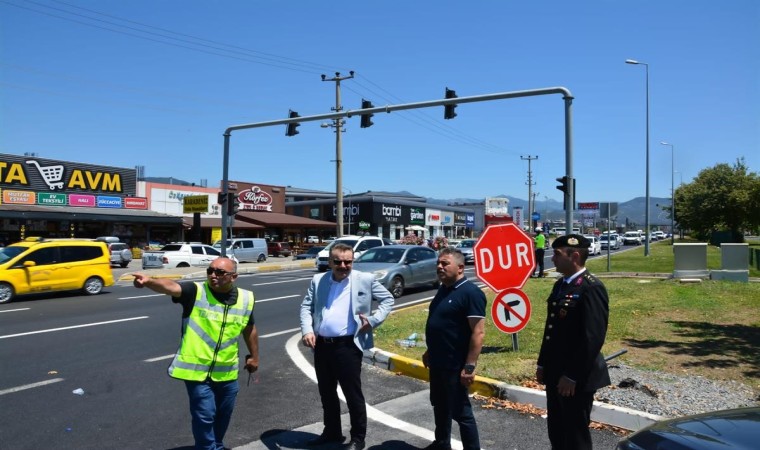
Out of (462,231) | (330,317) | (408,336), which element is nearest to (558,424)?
(330,317)

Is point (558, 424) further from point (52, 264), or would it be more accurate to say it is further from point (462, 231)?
point (462, 231)

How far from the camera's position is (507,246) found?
7.97m

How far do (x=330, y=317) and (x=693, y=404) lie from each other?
3683mm

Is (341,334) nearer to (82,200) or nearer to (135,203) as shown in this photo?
(82,200)

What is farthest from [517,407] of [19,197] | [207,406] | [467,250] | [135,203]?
[135,203]

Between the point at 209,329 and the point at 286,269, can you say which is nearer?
the point at 209,329

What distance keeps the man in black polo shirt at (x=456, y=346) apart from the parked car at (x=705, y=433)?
1.37 m

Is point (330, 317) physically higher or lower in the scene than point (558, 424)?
higher

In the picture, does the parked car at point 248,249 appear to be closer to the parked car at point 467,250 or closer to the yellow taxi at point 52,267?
the parked car at point 467,250

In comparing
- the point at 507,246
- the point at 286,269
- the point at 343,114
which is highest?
the point at 343,114

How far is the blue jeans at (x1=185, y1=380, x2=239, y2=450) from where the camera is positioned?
4.13 m

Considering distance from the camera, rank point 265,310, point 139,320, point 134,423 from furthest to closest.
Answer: point 265,310 < point 139,320 < point 134,423

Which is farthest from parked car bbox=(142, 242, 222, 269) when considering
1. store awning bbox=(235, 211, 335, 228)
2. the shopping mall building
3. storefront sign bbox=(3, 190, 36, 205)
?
store awning bbox=(235, 211, 335, 228)

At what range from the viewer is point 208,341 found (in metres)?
4.23
